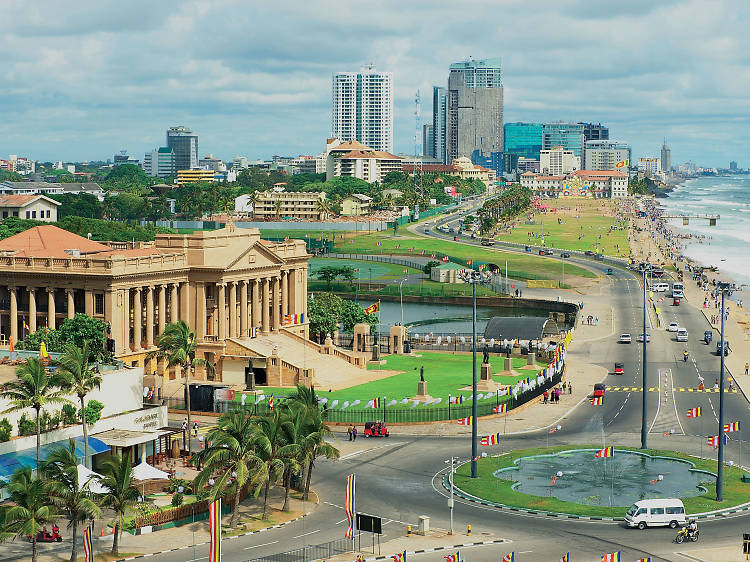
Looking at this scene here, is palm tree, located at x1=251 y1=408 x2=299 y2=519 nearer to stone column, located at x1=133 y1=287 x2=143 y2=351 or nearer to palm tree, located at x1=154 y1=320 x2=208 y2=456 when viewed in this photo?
palm tree, located at x1=154 y1=320 x2=208 y2=456

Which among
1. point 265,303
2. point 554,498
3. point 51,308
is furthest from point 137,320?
point 554,498

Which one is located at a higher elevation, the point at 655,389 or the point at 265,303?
the point at 265,303

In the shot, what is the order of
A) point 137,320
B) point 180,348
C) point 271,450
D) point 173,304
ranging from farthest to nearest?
1. point 173,304
2. point 137,320
3. point 180,348
4. point 271,450

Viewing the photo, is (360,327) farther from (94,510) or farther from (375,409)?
(94,510)

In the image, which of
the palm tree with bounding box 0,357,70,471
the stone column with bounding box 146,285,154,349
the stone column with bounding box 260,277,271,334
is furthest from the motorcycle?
the stone column with bounding box 260,277,271,334

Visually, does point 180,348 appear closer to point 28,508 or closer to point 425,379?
point 28,508
